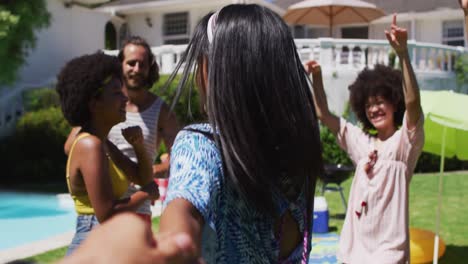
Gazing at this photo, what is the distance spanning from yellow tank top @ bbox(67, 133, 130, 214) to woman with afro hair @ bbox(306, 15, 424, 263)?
1388 mm

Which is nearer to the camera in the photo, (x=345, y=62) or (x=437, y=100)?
(x=437, y=100)

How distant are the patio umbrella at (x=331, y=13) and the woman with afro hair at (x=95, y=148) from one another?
644 inches

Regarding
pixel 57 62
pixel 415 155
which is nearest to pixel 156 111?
pixel 415 155

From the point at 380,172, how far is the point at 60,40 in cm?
1834

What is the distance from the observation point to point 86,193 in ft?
9.14

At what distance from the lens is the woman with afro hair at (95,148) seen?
8.47ft

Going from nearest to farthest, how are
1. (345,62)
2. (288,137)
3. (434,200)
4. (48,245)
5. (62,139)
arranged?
1. (288,137)
2. (48,245)
3. (434,200)
4. (62,139)
5. (345,62)

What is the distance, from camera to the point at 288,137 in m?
1.55

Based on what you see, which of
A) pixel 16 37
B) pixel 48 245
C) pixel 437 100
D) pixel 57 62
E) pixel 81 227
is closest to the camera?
pixel 81 227

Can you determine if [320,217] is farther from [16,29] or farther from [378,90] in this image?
[16,29]

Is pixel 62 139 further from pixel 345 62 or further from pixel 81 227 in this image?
pixel 81 227

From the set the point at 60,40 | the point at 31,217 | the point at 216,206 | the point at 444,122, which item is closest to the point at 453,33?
the point at 60,40

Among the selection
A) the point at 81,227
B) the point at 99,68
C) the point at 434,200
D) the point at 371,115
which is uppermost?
the point at 99,68

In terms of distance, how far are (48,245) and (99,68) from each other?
15.8 ft
